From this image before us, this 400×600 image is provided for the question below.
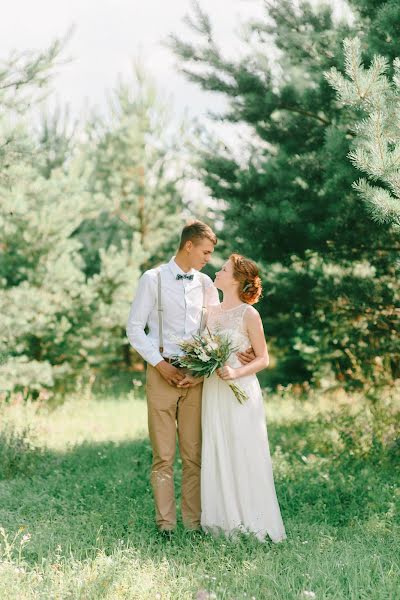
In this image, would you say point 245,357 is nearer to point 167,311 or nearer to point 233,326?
point 233,326

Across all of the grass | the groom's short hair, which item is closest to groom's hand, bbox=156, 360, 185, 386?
the groom's short hair

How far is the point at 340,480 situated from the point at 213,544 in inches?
71.3

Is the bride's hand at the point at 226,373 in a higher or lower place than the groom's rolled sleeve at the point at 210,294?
lower

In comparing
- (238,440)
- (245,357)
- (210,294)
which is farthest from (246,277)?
(238,440)

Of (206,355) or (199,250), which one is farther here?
(199,250)

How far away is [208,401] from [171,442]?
1.27 ft

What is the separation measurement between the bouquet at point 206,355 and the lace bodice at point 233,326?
0.09m

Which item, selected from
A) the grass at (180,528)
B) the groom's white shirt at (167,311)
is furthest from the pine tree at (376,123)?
the grass at (180,528)

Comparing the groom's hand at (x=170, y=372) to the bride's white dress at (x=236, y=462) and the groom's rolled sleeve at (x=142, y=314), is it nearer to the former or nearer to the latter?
the groom's rolled sleeve at (x=142, y=314)

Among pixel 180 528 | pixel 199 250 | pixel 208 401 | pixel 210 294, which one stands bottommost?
pixel 180 528

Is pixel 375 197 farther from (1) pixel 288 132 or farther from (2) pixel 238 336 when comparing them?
(1) pixel 288 132

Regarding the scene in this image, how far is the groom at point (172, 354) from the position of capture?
4.60 metres

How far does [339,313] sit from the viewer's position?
7.85 m

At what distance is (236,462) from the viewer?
455cm
